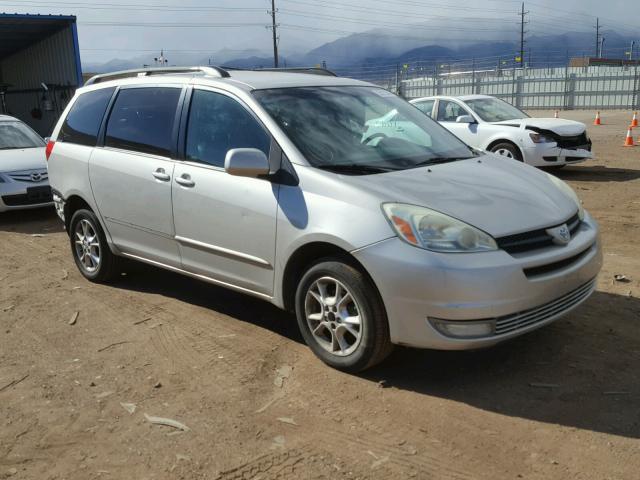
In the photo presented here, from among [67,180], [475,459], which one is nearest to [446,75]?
[67,180]

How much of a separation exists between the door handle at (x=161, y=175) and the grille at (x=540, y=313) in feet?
8.39

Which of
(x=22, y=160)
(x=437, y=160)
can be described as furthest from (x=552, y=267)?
(x=22, y=160)

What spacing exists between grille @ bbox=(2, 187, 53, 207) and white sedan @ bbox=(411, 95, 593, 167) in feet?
23.4

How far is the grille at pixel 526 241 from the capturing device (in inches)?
136

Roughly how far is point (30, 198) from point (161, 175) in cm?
548

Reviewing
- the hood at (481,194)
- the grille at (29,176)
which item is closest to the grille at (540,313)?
the hood at (481,194)

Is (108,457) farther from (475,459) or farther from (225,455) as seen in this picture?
(475,459)

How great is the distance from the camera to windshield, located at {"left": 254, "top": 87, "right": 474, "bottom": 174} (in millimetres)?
4109

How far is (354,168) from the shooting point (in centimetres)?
400

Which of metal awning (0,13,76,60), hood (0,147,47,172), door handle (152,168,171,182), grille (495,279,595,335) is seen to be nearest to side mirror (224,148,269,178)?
door handle (152,168,171,182)

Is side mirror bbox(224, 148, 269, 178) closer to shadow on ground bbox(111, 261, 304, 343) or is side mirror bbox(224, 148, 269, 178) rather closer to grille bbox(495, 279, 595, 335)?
shadow on ground bbox(111, 261, 304, 343)

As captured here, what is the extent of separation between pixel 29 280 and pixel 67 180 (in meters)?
1.13

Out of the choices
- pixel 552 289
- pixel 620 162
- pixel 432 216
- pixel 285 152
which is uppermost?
pixel 285 152

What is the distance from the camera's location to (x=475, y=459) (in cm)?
299
